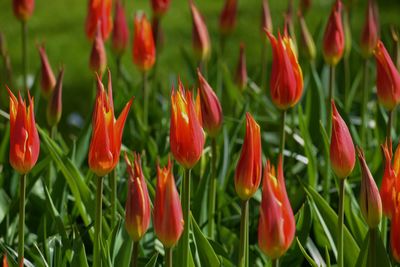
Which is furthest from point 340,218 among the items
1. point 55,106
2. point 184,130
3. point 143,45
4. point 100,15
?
point 100,15

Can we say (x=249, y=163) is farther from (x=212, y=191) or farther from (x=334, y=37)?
(x=334, y=37)

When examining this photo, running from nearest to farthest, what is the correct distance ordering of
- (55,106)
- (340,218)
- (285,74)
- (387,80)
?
(340,218)
(285,74)
(387,80)
(55,106)

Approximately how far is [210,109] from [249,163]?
0.48 m

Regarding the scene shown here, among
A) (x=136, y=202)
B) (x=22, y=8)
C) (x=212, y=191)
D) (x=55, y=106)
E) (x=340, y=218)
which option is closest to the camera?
(x=136, y=202)

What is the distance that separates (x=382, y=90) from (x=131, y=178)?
2.99 feet

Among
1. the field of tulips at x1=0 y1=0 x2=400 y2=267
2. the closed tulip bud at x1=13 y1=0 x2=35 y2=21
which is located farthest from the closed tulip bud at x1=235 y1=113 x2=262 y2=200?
the closed tulip bud at x1=13 y1=0 x2=35 y2=21

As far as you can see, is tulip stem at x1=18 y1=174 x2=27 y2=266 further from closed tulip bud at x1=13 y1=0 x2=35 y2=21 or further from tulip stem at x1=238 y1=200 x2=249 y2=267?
closed tulip bud at x1=13 y1=0 x2=35 y2=21

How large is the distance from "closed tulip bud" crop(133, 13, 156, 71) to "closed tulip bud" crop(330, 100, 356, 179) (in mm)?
1160

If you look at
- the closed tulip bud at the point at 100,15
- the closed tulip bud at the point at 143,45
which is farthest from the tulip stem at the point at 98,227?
the closed tulip bud at the point at 100,15

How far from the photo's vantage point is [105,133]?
198 cm

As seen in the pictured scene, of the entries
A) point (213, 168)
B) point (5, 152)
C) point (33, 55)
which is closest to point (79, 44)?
point (33, 55)

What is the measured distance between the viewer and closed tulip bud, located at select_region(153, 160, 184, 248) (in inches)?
69.9

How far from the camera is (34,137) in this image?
206 cm

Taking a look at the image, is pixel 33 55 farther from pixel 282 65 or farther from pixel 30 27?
pixel 282 65
